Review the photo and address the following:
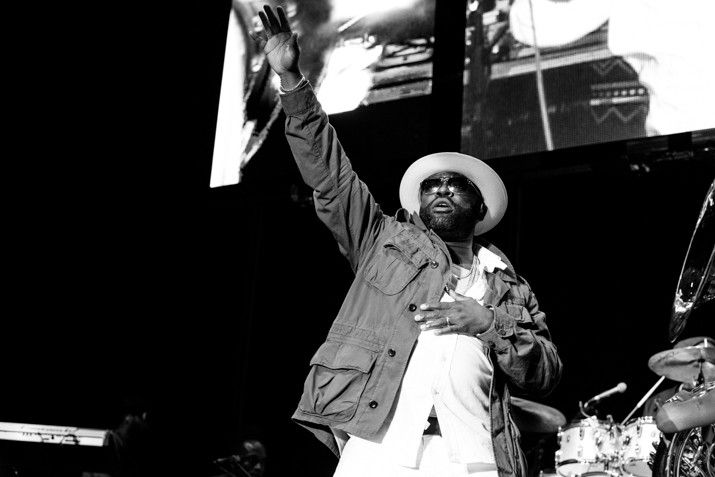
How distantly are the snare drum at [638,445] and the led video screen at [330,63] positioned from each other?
2.52m

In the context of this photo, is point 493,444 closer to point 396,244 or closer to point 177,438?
point 396,244

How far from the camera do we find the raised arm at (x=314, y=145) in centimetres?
262

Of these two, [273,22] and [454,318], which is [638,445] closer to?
[454,318]

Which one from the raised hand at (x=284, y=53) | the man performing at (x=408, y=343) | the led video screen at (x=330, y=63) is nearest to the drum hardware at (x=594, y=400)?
the led video screen at (x=330, y=63)

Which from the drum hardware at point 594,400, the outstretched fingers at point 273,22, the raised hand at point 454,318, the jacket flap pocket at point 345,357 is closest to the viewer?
the raised hand at point 454,318

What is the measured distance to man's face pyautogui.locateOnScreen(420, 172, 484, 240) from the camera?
9.53ft

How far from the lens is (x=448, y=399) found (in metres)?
2.39

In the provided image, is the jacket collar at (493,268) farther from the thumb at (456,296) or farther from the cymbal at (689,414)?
the cymbal at (689,414)

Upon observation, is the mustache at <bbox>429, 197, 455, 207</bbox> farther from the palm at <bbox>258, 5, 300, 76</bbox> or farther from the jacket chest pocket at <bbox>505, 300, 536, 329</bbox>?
the palm at <bbox>258, 5, 300, 76</bbox>

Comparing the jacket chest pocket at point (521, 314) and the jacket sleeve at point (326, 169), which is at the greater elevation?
the jacket sleeve at point (326, 169)

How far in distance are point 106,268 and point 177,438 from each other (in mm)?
1536

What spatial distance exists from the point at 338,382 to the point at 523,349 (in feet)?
1.71

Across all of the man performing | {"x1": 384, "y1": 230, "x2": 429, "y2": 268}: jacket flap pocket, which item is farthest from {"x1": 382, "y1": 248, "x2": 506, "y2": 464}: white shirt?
{"x1": 384, "y1": 230, "x2": 429, "y2": 268}: jacket flap pocket

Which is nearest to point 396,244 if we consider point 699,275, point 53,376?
point 699,275
